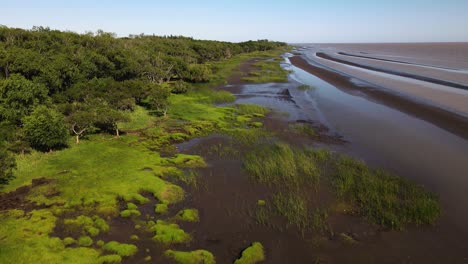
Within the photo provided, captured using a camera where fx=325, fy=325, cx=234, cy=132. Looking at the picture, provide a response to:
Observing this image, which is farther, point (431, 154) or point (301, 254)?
point (431, 154)

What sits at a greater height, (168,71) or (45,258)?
(168,71)

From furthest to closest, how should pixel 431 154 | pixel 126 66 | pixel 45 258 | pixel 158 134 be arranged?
1. pixel 126 66
2. pixel 158 134
3. pixel 431 154
4. pixel 45 258

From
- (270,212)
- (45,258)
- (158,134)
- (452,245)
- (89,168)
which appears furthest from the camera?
(158,134)

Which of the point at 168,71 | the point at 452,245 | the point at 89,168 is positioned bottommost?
the point at 452,245

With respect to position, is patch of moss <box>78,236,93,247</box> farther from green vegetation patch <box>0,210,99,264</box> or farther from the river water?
the river water

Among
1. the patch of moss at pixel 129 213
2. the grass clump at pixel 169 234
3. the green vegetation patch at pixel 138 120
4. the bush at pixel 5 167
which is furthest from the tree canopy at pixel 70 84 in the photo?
the grass clump at pixel 169 234

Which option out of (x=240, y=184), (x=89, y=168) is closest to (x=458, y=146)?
(x=240, y=184)

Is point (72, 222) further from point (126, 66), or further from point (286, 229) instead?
point (126, 66)

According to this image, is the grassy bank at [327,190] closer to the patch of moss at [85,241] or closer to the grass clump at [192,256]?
the grass clump at [192,256]
